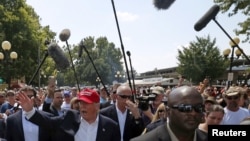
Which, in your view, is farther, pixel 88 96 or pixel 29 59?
pixel 29 59

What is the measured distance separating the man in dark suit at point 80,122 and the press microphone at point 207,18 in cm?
406

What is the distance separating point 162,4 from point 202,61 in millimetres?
51384

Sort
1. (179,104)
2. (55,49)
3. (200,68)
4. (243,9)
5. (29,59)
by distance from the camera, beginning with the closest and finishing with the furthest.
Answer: (179,104) < (55,49) < (243,9) < (29,59) < (200,68)

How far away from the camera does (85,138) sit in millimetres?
4531

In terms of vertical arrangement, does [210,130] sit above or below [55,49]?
below

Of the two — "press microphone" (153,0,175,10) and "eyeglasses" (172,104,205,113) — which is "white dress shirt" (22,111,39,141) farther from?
"eyeglasses" (172,104,205,113)

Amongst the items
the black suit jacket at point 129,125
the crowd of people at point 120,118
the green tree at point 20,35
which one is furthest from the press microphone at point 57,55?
the green tree at point 20,35

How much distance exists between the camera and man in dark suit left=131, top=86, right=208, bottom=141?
111 inches

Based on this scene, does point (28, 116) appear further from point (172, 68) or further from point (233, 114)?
point (172, 68)

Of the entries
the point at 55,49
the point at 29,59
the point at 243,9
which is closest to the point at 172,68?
the point at 29,59

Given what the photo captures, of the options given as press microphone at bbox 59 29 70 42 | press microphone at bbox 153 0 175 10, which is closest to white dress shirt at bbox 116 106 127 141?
press microphone at bbox 153 0 175 10

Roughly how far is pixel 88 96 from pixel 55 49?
334 centimetres

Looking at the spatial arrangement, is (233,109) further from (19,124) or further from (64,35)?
(64,35)

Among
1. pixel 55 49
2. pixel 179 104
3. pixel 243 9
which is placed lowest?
pixel 179 104
